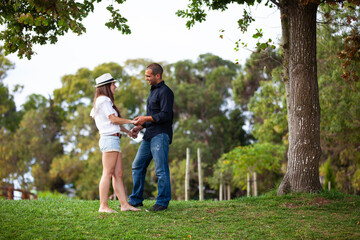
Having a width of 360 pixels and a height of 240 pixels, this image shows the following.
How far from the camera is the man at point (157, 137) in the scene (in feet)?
20.5

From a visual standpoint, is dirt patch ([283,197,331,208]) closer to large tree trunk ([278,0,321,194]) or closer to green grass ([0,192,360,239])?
green grass ([0,192,360,239])

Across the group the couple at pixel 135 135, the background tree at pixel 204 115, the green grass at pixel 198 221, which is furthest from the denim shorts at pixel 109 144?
the background tree at pixel 204 115

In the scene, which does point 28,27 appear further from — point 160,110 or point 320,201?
point 320,201

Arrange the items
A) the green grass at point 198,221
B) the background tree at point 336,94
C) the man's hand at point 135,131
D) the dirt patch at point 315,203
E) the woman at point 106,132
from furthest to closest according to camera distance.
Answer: the background tree at point 336,94
the dirt patch at point 315,203
the man's hand at point 135,131
the woman at point 106,132
the green grass at point 198,221

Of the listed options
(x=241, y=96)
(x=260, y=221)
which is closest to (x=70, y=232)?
(x=260, y=221)

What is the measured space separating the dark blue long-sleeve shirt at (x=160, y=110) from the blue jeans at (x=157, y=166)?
11 centimetres

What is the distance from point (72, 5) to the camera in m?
6.53

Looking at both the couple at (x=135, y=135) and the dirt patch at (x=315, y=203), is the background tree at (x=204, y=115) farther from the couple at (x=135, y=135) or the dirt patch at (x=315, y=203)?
the couple at (x=135, y=135)

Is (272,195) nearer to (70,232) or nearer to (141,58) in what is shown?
(70,232)

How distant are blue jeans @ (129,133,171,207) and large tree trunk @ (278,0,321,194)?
2788 mm

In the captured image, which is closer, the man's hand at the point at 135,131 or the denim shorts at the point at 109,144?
the denim shorts at the point at 109,144

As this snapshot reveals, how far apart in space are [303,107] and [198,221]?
3.49 m

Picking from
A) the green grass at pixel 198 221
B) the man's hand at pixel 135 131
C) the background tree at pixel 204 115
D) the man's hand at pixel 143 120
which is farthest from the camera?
the background tree at pixel 204 115

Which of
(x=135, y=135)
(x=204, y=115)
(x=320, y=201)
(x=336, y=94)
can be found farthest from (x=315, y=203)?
(x=204, y=115)
